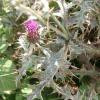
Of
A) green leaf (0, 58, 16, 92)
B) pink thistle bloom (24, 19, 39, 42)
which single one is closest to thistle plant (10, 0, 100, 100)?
pink thistle bloom (24, 19, 39, 42)

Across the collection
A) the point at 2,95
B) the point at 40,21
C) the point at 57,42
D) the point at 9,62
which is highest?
the point at 40,21

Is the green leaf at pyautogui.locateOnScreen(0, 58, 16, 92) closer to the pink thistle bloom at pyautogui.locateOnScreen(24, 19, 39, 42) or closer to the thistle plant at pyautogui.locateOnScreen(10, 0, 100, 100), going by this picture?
the thistle plant at pyautogui.locateOnScreen(10, 0, 100, 100)

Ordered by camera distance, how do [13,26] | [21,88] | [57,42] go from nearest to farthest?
[57,42]
[21,88]
[13,26]

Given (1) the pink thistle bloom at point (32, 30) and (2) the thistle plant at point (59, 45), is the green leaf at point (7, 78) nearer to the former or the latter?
(2) the thistle plant at point (59, 45)

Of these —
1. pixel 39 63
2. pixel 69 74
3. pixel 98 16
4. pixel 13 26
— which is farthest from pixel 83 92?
pixel 13 26

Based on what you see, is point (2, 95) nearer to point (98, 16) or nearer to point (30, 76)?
point (30, 76)

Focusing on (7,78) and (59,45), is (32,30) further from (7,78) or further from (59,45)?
(7,78)

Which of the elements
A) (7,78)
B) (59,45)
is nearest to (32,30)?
(59,45)

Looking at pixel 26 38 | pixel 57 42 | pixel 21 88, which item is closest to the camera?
pixel 26 38
